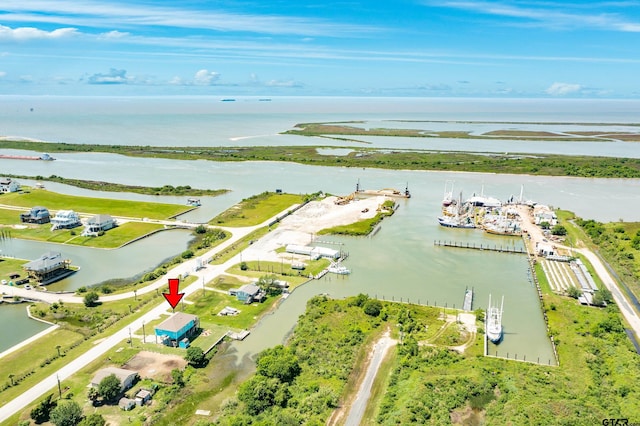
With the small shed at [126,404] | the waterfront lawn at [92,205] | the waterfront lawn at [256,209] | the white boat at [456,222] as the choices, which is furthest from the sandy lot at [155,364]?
the white boat at [456,222]

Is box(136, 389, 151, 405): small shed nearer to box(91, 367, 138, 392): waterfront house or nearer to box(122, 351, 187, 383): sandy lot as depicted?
box(91, 367, 138, 392): waterfront house

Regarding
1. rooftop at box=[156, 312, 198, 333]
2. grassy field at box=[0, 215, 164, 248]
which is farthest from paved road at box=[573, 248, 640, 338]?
grassy field at box=[0, 215, 164, 248]

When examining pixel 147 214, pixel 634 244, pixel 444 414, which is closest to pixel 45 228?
pixel 147 214

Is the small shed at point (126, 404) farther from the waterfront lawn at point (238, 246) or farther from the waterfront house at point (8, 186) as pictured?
the waterfront house at point (8, 186)

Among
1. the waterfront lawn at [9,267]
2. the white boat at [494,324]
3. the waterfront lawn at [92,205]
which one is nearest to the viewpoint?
the white boat at [494,324]

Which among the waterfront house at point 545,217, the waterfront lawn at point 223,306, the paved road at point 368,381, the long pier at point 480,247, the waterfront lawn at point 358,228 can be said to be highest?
the waterfront house at point 545,217

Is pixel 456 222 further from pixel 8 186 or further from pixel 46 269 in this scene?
pixel 8 186
